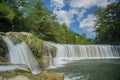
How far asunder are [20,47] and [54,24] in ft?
82.6

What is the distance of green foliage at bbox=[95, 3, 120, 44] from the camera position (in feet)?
148

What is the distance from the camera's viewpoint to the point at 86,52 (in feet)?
95.7

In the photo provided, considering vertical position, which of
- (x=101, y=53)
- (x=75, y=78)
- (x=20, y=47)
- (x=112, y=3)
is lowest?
(x=101, y=53)

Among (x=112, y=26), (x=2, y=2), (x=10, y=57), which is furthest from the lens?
(x=112, y=26)

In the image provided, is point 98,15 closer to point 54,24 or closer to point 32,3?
point 54,24

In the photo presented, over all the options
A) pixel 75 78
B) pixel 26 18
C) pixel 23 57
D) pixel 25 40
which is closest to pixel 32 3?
pixel 26 18

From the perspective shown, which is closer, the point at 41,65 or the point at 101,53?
the point at 41,65

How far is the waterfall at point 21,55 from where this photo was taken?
15.7m

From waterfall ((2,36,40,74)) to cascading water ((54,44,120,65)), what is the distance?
858 centimetres

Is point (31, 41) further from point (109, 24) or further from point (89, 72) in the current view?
point (109, 24)

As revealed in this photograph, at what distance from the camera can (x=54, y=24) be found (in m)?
41.9

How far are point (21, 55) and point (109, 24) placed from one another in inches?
1296

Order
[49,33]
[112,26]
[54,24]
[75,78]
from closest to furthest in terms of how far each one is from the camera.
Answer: [75,78] < [49,33] < [54,24] < [112,26]

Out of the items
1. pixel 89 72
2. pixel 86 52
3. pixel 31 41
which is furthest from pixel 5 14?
pixel 89 72
